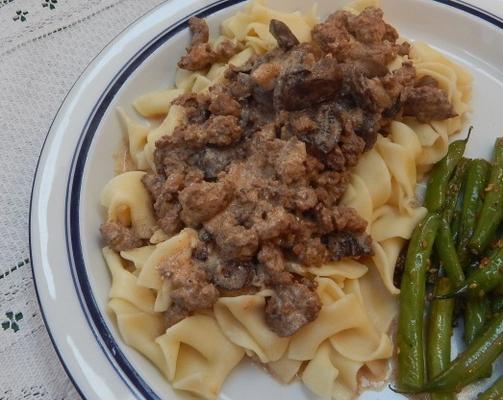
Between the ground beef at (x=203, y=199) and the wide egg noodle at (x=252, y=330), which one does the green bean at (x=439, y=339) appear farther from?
the ground beef at (x=203, y=199)

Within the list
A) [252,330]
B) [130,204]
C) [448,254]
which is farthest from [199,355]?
[448,254]

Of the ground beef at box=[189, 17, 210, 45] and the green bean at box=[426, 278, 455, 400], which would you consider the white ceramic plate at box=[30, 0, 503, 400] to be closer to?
the ground beef at box=[189, 17, 210, 45]

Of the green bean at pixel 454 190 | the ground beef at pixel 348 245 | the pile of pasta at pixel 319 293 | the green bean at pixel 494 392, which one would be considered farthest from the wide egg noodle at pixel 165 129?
the green bean at pixel 494 392

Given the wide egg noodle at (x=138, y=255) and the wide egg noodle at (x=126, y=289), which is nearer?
the wide egg noodle at (x=126, y=289)

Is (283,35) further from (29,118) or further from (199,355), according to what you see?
(199,355)

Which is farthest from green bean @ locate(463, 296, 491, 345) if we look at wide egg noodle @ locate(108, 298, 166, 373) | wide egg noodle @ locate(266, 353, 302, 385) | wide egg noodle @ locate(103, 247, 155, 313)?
wide egg noodle @ locate(103, 247, 155, 313)

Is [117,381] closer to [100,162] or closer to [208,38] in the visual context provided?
[100,162]

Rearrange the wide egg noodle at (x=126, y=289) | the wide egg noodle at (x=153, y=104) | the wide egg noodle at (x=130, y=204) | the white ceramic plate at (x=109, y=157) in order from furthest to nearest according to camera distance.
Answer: the wide egg noodle at (x=153, y=104) → the wide egg noodle at (x=130, y=204) → the wide egg noodle at (x=126, y=289) → the white ceramic plate at (x=109, y=157)
